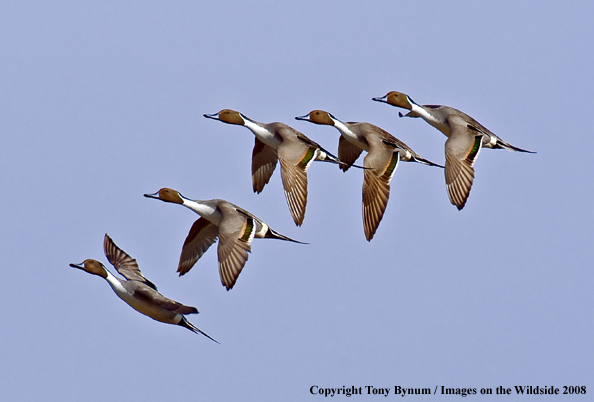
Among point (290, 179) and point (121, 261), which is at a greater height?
point (290, 179)

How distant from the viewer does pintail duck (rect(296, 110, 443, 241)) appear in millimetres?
17000

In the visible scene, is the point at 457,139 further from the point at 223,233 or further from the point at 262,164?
the point at 223,233

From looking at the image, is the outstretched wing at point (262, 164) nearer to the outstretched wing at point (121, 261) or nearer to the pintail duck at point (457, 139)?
the pintail duck at point (457, 139)

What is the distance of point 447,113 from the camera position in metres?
18.0

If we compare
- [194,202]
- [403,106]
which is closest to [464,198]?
[403,106]

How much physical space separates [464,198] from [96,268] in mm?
4547

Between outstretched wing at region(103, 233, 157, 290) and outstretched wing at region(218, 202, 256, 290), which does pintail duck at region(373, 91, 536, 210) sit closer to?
outstretched wing at region(218, 202, 256, 290)

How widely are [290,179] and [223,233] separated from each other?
1158mm

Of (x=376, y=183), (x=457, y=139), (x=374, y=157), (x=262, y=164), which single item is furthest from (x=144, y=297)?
(x=457, y=139)

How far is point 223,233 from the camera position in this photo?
16094 mm

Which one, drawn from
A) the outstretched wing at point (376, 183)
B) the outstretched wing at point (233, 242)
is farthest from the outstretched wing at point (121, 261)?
the outstretched wing at point (376, 183)

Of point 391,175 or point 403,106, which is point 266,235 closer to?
point 391,175

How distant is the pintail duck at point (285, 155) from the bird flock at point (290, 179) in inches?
0.5

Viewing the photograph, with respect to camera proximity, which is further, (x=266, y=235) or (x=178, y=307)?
(x=266, y=235)
